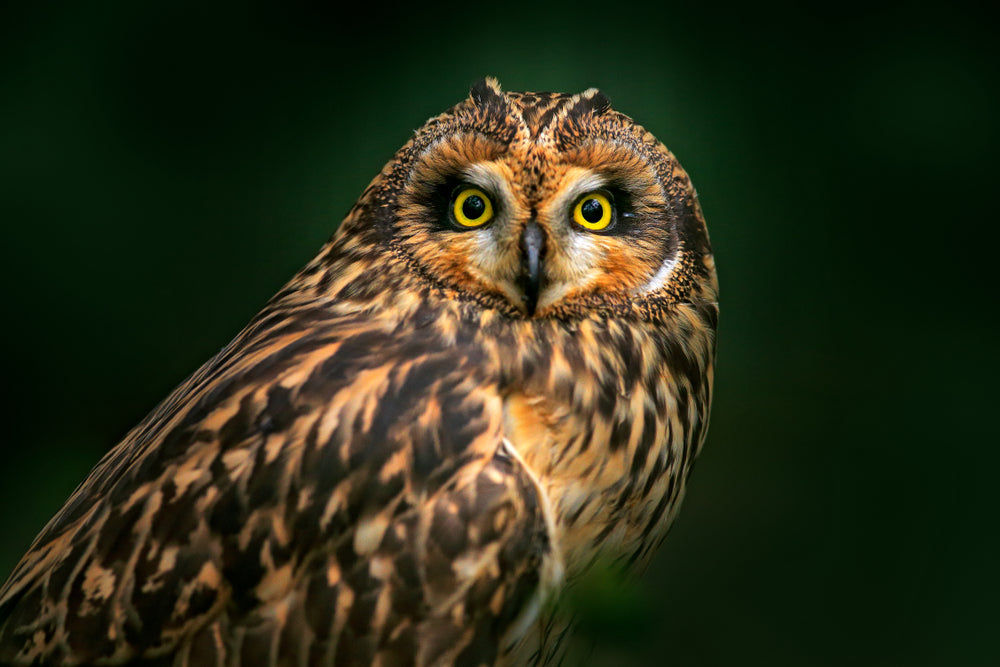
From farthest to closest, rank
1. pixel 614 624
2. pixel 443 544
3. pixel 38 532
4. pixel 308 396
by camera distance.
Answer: pixel 38 532 < pixel 308 396 < pixel 443 544 < pixel 614 624

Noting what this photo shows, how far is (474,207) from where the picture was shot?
131 cm

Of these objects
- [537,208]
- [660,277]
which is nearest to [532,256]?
[537,208]

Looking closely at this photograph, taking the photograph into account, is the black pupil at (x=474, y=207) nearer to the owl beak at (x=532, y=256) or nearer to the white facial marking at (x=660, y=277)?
the owl beak at (x=532, y=256)

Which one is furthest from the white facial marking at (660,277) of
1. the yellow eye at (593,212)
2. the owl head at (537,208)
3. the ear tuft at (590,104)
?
the ear tuft at (590,104)

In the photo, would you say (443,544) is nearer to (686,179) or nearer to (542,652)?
(542,652)

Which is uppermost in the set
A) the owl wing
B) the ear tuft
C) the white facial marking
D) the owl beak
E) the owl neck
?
the ear tuft

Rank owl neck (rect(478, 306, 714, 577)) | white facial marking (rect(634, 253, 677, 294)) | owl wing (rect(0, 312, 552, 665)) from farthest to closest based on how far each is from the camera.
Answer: white facial marking (rect(634, 253, 677, 294)) < owl neck (rect(478, 306, 714, 577)) < owl wing (rect(0, 312, 552, 665))

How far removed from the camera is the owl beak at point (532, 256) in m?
1.25

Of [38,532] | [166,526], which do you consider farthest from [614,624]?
[38,532]

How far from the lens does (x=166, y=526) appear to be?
1.22 metres

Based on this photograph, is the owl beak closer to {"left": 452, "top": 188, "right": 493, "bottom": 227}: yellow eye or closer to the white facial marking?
{"left": 452, "top": 188, "right": 493, "bottom": 227}: yellow eye

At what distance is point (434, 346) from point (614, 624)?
2.10 feet

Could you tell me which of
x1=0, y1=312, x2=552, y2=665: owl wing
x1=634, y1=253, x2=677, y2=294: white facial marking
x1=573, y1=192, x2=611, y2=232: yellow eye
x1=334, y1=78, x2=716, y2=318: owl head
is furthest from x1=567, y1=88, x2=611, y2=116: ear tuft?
x1=0, y1=312, x2=552, y2=665: owl wing

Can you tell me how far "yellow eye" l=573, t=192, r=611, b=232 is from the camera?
132cm
